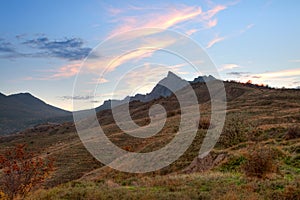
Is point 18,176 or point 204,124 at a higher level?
point 204,124

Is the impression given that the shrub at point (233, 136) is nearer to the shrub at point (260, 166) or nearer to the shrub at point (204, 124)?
the shrub at point (204, 124)

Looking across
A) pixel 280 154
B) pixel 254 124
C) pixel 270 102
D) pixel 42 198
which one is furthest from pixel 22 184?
pixel 270 102

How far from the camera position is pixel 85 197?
44.9ft

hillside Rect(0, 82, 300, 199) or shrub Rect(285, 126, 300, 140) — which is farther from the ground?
shrub Rect(285, 126, 300, 140)

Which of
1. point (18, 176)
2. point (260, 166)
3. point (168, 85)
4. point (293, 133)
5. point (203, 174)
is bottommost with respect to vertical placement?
point (203, 174)

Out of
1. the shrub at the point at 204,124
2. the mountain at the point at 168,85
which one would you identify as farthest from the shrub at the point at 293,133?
the shrub at the point at 204,124

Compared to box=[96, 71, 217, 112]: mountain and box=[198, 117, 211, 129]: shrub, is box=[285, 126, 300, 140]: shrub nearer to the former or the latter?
box=[96, 71, 217, 112]: mountain

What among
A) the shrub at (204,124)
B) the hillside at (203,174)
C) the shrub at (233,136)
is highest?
the shrub at (204,124)

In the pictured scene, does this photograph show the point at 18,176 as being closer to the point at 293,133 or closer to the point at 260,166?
the point at 260,166

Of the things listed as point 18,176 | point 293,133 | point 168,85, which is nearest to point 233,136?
point 293,133

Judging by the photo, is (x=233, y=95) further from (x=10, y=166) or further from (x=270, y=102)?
(x=10, y=166)

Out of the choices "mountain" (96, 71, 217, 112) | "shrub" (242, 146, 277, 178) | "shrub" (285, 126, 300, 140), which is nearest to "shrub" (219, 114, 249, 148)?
"shrub" (285, 126, 300, 140)

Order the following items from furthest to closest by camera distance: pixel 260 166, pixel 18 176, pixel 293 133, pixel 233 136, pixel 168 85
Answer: pixel 168 85 → pixel 233 136 → pixel 293 133 → pixel 18 176 → pixel 260 166

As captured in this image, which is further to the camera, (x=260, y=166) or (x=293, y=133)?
(x=293, y=133)
